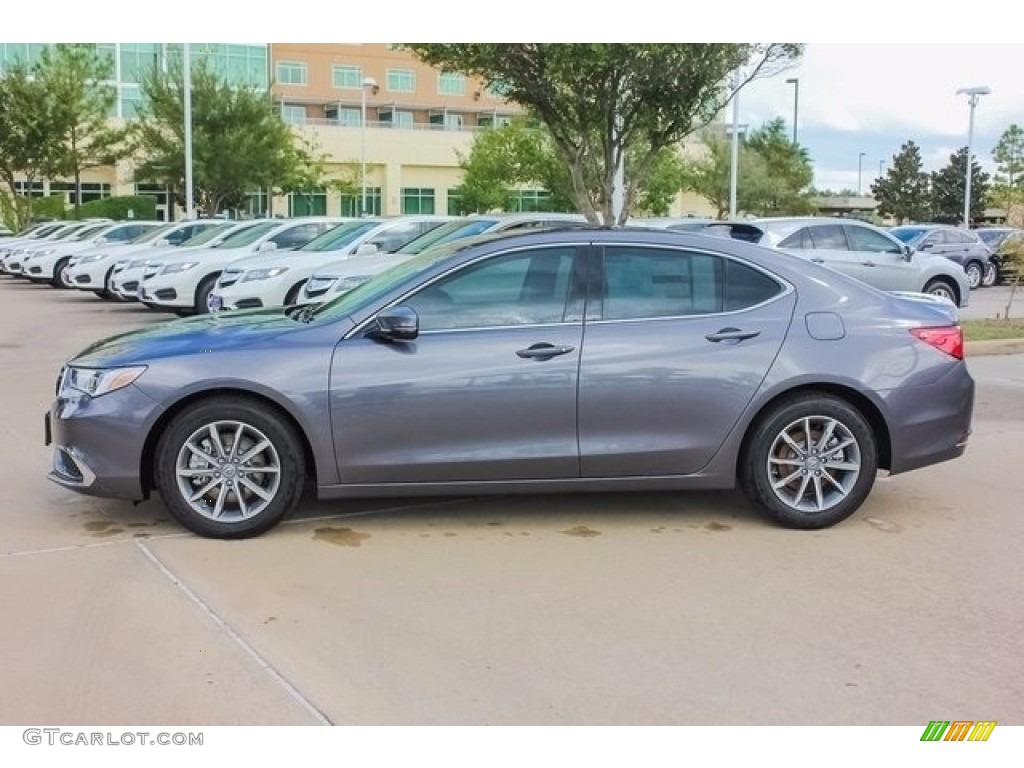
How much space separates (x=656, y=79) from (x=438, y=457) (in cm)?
1185

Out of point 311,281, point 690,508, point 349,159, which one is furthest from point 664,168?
point 690,508

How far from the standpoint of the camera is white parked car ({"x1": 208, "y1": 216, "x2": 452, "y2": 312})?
47.8 feet

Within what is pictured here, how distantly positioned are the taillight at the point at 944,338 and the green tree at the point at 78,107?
3744 cm

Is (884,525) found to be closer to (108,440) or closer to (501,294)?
(501,294)

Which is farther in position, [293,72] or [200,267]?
[293,72]

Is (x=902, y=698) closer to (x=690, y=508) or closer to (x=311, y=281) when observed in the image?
(x=690, y=508)

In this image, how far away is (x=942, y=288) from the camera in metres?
17.3

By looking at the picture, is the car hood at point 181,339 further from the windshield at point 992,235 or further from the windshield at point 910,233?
the windshield at point 992,235

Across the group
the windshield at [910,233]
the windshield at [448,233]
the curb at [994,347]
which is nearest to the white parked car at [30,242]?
the windshield at [448,233]

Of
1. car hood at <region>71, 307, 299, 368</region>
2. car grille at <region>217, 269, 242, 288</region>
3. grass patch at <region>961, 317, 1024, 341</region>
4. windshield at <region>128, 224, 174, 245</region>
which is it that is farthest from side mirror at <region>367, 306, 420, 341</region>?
windshield at <region>128, 224, 174, 245</region>

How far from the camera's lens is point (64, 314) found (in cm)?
1886

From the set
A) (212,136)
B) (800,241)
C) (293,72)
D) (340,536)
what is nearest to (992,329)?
(800,241)

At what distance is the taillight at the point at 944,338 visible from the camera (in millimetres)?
6195

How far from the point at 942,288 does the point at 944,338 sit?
11941mm
